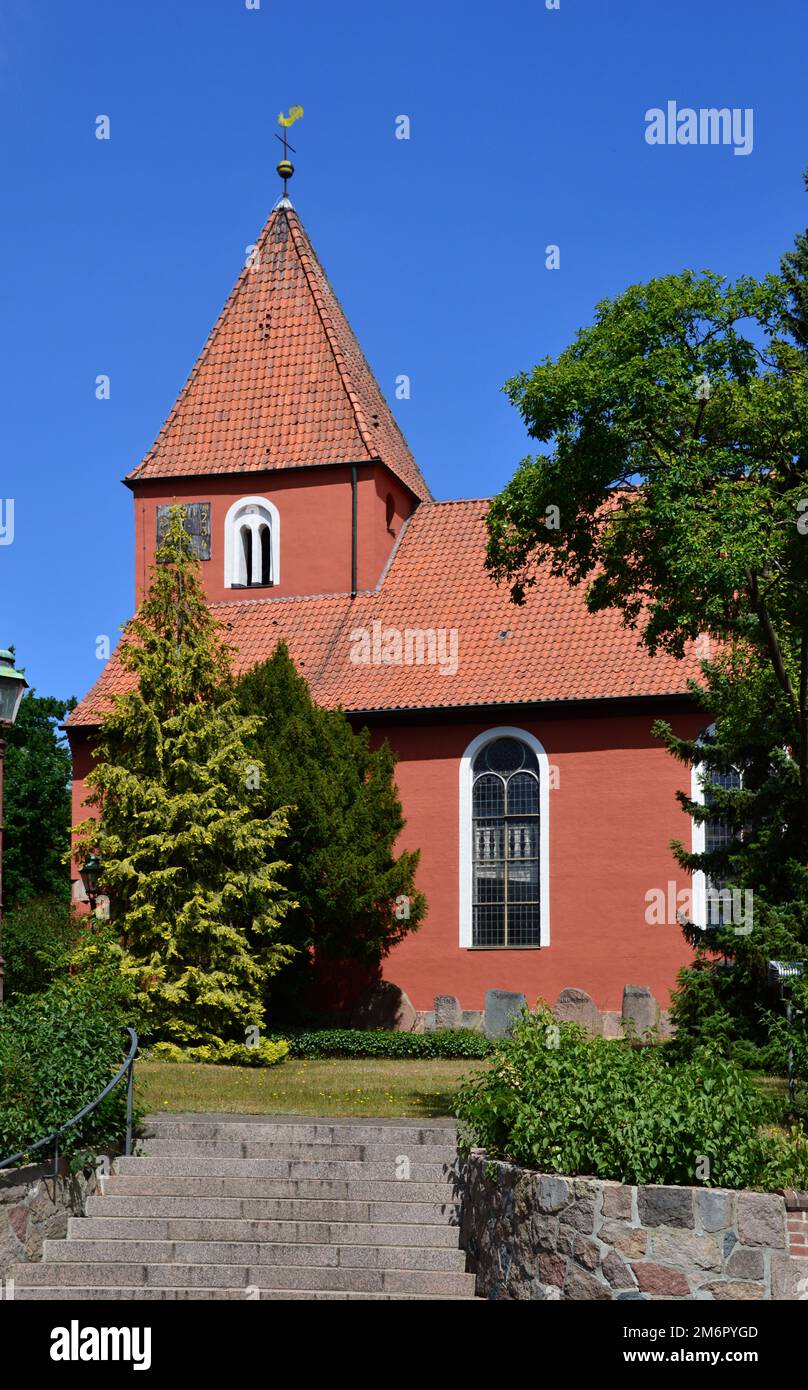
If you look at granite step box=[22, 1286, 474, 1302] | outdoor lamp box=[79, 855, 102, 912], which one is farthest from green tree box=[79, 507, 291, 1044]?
granite step box=[22, 1286, 474, 1302]

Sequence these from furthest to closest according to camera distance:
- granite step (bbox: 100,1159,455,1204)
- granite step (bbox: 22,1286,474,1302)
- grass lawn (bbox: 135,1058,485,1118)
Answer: grass lawn (bbox: 135,1058,485,1118), granite step (bbox: 100,1159,455,1204), granite step (bbox: 22,1286,474,1302)

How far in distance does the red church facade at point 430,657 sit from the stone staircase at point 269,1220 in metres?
12.1

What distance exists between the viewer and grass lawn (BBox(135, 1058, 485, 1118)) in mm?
15555

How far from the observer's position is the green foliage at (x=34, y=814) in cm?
3850

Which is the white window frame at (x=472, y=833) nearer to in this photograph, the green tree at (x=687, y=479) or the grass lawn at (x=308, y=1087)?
the grass lawn at (x=308, y=1087)

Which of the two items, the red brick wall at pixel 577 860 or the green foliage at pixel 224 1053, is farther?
the red brick wall at pixel 577 860

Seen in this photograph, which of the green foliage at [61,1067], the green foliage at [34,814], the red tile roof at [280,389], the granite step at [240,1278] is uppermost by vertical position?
the red tile roof at [280,389]

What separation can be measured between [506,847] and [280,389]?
10367mm

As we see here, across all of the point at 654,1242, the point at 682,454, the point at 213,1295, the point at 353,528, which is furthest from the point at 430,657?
the point at 654,1242

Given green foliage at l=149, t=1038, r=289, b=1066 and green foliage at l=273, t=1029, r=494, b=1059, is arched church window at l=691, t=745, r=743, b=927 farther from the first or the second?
green foliage at l=149, t=1038, r=289, b=1066

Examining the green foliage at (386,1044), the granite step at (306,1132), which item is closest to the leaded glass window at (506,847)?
the green foliage at (386,1044)

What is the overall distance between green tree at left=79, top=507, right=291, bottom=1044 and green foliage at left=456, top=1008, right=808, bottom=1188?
1050cm

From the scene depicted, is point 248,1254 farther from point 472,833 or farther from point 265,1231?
point 472,833
